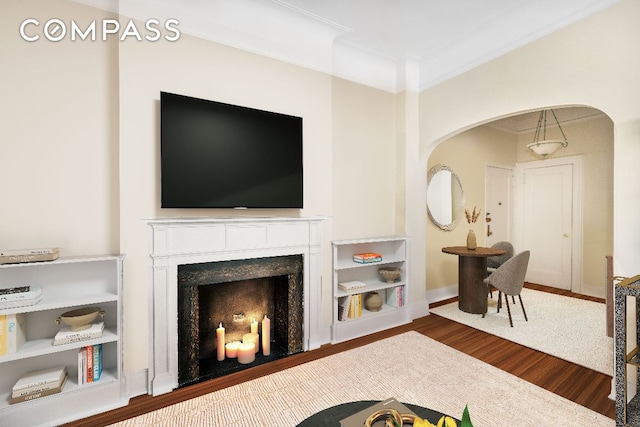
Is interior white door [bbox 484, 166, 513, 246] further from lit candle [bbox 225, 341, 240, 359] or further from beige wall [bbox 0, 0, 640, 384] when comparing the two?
lit candle [bbox 225, 341, 240, 359]

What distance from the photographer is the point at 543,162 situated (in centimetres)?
540

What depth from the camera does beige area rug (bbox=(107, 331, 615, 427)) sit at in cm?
194

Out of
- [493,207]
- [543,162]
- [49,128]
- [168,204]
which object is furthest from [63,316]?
[543,162]

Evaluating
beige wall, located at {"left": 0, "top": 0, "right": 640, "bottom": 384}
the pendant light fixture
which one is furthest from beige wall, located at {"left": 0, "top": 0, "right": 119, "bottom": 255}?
the pendant light fixture

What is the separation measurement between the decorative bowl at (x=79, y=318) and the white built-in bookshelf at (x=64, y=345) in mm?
66

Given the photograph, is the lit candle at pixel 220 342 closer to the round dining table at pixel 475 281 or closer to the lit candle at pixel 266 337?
the lit candle at pixel 266 337

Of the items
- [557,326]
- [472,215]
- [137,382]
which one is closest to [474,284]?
[557,326]

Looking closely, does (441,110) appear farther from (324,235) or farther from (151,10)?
(151,10)

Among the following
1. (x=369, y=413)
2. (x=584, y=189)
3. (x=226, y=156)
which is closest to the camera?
(x=369, y=413)

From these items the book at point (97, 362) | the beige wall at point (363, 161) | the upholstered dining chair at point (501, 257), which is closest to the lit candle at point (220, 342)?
the book at point (97, 362)

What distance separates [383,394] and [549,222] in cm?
489

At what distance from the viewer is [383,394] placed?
87.3 inches

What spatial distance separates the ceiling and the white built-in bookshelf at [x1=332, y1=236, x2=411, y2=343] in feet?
6.51

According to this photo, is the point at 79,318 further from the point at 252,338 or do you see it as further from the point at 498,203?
the point at 498,203
